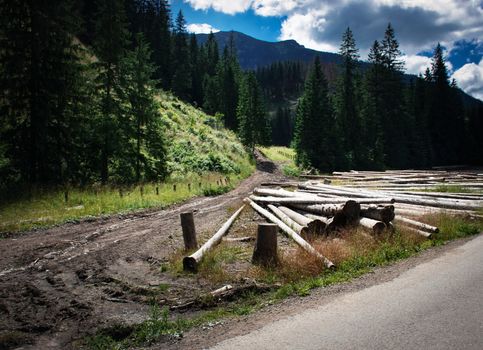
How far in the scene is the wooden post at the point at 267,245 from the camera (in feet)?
26.2

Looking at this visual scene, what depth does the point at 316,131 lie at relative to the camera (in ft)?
151

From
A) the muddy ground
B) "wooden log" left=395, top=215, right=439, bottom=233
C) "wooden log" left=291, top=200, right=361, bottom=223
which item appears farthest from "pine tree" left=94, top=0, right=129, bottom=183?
"wooden log" left=395, top=215, right=439, bottom=233

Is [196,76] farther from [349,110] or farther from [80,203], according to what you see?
A: [80,203]

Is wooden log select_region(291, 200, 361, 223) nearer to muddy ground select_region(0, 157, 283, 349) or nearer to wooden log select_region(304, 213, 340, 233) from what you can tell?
wooden log select_region(304, 213, 340, 233)

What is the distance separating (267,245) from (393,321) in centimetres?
357

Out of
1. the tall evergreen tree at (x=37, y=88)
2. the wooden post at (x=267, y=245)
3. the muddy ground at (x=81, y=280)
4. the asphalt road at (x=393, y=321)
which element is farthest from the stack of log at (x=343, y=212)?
the tall evergreen tree at (x=37, y=88)

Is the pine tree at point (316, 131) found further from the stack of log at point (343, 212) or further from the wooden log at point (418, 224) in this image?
the wooden log at point (418, 224)

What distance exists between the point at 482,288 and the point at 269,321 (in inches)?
158

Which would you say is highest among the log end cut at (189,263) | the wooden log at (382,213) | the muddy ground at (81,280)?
the wooden log at (382,213)

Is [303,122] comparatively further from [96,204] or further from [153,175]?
[96,204]

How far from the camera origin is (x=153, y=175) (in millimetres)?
25562

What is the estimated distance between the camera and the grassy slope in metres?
14.2

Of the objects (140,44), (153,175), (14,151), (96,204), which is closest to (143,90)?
(140,44)

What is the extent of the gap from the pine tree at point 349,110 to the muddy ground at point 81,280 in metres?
39.6
